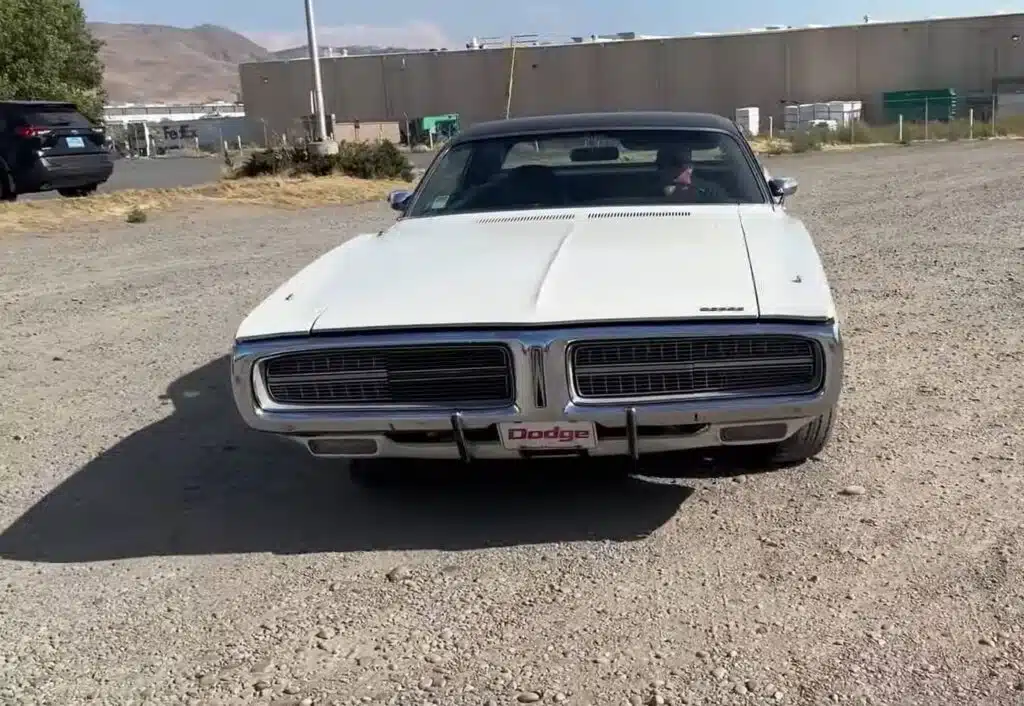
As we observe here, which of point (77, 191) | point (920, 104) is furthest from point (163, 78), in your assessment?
point (77, 191)

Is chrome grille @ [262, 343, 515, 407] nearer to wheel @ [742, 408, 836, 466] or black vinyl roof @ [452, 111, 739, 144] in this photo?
wheel @ [742, 408, 836, 466]

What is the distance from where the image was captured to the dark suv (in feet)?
53.1

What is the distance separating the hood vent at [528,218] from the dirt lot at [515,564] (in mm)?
1174

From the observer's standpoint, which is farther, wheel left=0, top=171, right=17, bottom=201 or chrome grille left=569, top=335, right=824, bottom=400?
wheel left=0, top=171, right=17, bottom=201

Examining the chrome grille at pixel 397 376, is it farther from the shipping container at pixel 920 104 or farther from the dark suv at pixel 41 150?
the shipping container at pixel 920 104

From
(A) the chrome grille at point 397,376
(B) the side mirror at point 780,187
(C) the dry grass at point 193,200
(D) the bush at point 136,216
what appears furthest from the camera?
(D) the bush at point 136,216

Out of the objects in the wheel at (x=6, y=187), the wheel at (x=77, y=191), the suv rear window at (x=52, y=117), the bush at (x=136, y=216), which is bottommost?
the bush at (x=136, y=216)

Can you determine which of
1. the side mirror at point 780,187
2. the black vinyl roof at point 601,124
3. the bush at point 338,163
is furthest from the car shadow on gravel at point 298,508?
the bush at point 338,163

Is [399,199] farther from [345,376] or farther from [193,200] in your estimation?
[193,200]

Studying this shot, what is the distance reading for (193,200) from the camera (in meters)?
17.3

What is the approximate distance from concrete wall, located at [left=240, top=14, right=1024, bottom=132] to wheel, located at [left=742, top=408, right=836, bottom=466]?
50.5m

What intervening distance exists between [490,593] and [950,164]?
21.1m

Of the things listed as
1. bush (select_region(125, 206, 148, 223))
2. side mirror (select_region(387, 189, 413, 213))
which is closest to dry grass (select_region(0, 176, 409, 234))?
bush (select_region(125, 206, 148, 223))

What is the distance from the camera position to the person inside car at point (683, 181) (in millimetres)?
5164
